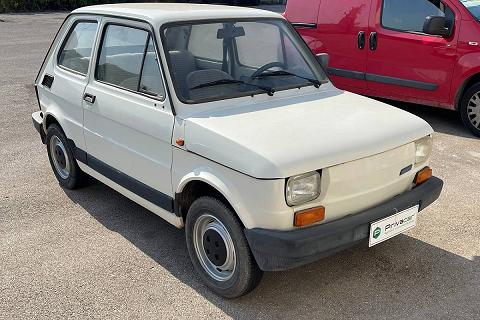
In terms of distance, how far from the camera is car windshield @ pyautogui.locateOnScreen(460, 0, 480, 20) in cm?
624

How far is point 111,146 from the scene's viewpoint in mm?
3934

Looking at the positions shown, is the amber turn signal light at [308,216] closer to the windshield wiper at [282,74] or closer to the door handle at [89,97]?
the windshield wiper at [282,74]

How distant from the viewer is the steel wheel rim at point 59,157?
4.83 meters

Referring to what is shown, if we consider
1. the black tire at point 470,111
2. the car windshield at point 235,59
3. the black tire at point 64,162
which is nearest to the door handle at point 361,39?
the black tire at point 470,111

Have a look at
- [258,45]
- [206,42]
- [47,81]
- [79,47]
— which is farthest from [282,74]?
[47,81]

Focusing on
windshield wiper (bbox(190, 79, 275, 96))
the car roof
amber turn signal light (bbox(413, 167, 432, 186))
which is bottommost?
amber turn signal light (bbox(413, 167, 432, 186))

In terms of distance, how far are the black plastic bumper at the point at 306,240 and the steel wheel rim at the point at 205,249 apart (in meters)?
0.29

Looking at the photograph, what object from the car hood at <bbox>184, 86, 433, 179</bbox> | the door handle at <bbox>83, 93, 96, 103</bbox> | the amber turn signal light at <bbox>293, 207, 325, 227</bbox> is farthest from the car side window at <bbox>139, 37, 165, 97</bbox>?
the amber turn signal light at <bbox>293, 207, 325, 227</bbox>

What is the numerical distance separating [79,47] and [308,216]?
2.69 m

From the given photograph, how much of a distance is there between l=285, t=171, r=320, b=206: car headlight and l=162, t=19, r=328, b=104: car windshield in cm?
95

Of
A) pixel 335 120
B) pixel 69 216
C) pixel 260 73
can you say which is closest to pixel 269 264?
pixel 335 120

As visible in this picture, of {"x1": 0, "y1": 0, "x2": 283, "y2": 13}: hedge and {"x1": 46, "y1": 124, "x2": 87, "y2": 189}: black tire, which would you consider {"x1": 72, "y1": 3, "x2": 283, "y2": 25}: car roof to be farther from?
{"x1": 0, "y1": 0, "x2": 283, "y2": 13}: hedge

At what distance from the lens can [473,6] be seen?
6340 millimetres

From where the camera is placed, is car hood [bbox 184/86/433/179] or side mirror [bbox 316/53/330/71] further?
side mirror [bbox 316/53/330/71]
